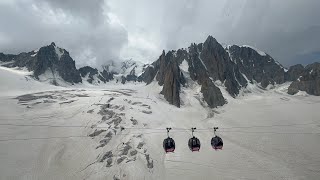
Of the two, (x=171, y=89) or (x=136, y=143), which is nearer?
(x=136, y=143)

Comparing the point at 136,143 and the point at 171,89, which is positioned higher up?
the point at 171,89

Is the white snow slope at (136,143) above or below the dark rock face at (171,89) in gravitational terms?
below

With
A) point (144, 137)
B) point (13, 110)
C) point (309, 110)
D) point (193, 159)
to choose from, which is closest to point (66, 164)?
point (144, 137)

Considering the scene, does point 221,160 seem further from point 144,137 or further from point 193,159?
point 144,137

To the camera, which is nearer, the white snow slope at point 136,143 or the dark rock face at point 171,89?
the white snow slope at point 136,143

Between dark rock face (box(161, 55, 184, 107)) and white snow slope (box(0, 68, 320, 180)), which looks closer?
white snow slope (box(0, 68, 320, 180))

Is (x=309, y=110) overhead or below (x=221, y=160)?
overhead

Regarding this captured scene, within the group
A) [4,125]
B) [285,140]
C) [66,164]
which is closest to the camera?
[66,164]

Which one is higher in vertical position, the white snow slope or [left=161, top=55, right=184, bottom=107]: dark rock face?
[left=161, top=55, right=184, bottom=107]: dark rock face
